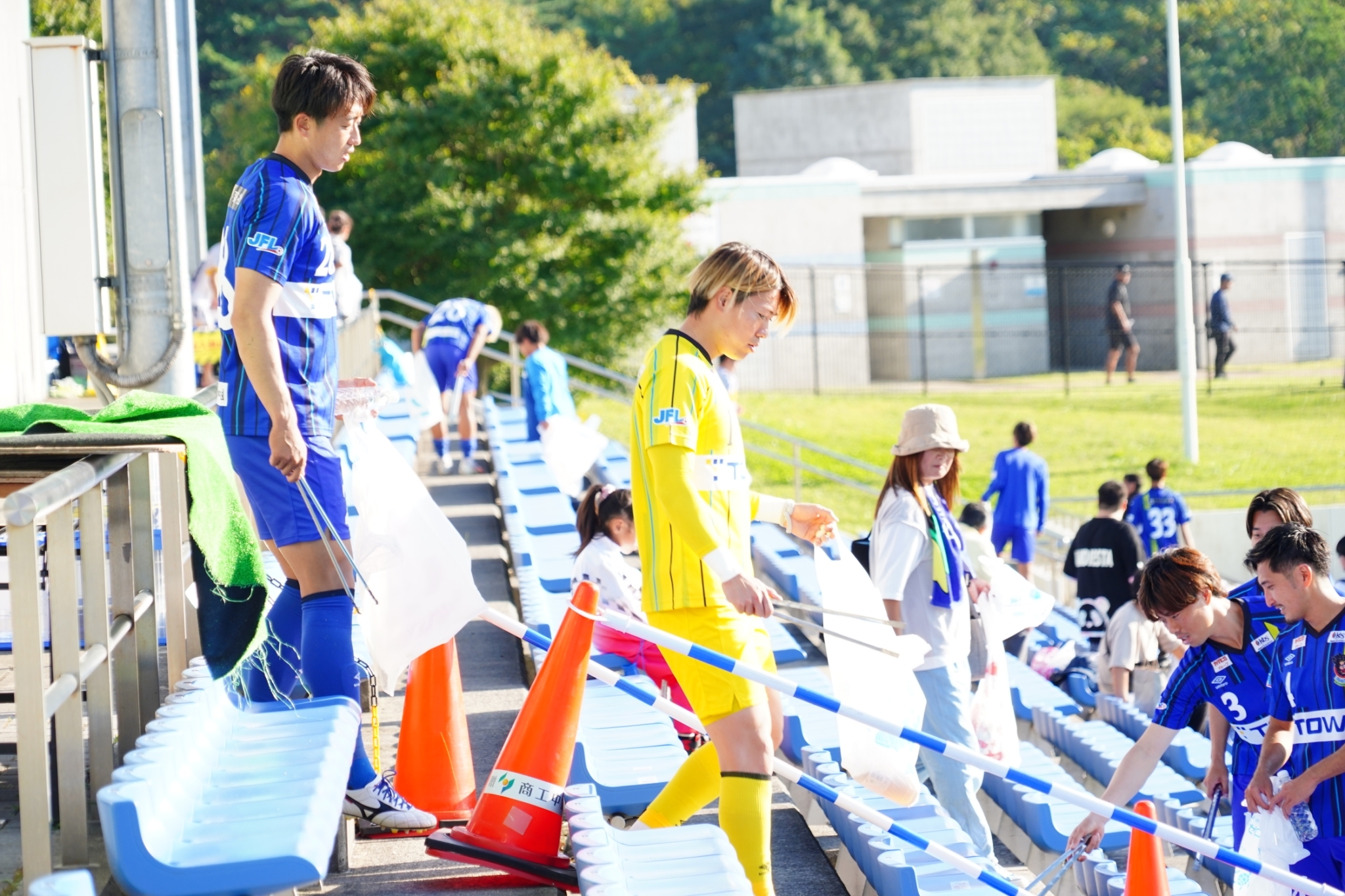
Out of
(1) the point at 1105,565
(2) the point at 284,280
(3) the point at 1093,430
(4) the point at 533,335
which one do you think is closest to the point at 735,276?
(2) the point at 284,280

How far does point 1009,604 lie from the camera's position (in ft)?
17.4

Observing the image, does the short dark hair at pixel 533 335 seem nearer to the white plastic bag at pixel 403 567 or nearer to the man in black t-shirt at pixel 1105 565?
the man in black t-shirt at pixel 1105 565

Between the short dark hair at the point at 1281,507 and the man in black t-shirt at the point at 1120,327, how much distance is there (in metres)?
21.8

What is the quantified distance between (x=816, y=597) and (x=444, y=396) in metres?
4.91

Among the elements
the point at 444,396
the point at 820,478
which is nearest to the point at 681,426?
the point at 444,396

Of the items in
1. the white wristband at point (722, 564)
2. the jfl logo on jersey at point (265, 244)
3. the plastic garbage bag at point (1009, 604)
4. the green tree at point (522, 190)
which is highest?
the green tree at point (522, 190)

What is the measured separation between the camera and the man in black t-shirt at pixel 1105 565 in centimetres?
970

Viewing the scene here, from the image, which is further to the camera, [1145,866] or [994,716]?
[994,716]

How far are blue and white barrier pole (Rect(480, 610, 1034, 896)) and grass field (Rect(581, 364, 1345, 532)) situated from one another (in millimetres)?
13430

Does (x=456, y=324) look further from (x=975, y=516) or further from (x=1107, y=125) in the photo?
(x=1107, y=125)

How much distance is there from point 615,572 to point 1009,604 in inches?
63.3

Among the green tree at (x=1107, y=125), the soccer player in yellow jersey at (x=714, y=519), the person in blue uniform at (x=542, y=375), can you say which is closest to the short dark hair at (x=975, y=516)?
the person in blue uniform at (x=542, y=375)

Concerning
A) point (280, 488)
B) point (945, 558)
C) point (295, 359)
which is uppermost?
point (295, 359)

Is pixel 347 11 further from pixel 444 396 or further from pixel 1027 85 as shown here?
pixel 1027 85
